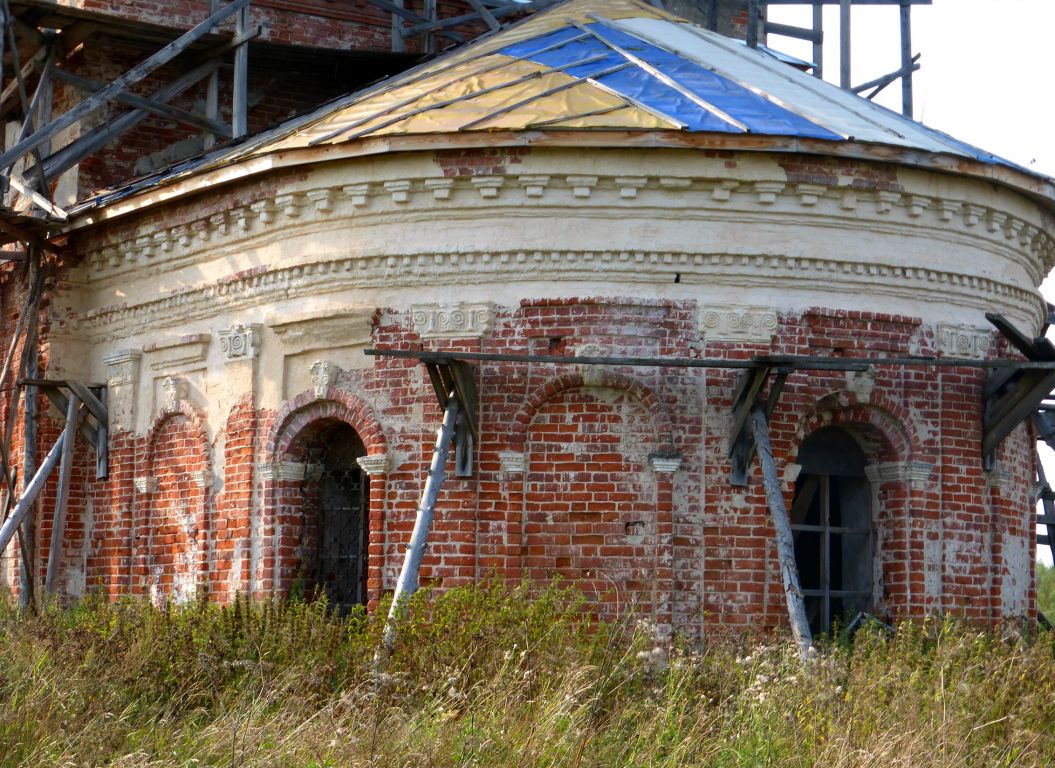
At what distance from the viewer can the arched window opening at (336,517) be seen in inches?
549

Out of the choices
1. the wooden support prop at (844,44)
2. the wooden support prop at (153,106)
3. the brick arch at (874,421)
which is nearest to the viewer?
the brick arch at (874,421)

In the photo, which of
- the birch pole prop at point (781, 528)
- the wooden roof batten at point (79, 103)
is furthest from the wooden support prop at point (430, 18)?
the birch pole prop at point (781, 528)

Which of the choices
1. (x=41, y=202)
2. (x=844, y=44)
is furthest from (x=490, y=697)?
(x=844, y=44)

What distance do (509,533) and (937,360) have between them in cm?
344

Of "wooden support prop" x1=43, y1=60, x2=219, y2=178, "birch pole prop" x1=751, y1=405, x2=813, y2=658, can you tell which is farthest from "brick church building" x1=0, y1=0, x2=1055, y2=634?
"wooden support prop" x1=43, y1=60, x2=219, y2=178

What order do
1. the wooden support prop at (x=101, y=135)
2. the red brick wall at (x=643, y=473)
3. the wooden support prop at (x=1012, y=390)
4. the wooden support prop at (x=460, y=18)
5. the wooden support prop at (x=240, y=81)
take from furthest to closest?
the wooden support prop at (x=460, y=18), the wooden support prop at (x=240, y=81), the wooden support prop at (x=101, y=135), the wooden support prop at (x=1012, y=390), the red brick wall at (x=643, y=473)

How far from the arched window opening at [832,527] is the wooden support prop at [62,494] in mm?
6667

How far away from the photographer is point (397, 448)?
1311cm

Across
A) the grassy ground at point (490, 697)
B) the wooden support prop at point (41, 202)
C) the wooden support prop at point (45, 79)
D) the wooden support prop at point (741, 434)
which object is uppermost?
the wooden support prop at point (45, 79)

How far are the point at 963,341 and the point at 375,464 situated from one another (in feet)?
15.6

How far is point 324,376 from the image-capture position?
13516mm

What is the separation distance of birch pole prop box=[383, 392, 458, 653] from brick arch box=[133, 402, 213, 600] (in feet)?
8.53

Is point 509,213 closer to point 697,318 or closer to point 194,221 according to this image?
point 697,318

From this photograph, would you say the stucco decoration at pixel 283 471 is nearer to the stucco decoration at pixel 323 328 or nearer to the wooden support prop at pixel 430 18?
the stucco decoration at pixel 323 328
